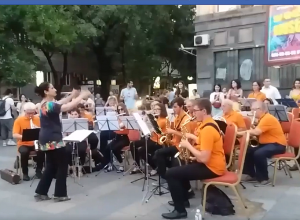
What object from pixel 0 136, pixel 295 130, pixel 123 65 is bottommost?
pixel 0 136

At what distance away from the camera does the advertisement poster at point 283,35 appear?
13115mm

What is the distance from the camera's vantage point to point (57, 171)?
18.5 feet

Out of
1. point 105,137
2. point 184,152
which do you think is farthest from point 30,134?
point 184,152

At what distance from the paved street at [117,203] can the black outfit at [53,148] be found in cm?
23

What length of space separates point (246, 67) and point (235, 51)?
0.86 m

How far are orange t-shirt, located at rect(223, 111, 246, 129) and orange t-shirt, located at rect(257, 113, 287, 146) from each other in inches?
16.1

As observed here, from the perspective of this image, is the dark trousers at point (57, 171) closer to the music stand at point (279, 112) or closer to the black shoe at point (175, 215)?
the black shoe at point (175, 215)

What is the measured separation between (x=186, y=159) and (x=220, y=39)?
1258cm

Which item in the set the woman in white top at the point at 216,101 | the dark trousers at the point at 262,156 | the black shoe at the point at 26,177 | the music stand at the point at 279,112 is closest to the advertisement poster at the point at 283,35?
the woman in white top at the point at 216,101

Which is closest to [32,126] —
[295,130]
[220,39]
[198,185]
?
[198,185]

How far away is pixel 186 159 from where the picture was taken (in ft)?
16.4

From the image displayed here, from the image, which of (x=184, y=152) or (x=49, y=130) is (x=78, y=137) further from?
(x=184, y=152)

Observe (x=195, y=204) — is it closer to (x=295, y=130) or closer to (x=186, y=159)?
(x=186, y=159)

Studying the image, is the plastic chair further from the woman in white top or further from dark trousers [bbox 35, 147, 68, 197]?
dark trousers [bbox 35, 147, 68, 197]
